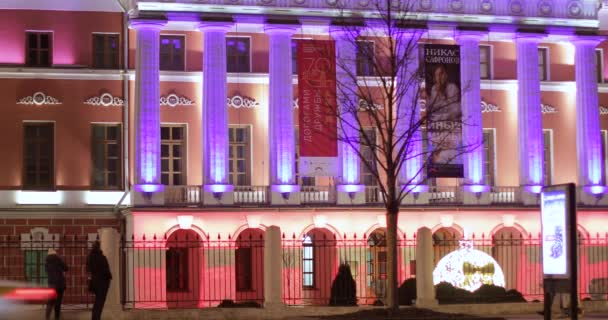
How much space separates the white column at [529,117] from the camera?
4581cm

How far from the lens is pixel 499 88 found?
1881 inches

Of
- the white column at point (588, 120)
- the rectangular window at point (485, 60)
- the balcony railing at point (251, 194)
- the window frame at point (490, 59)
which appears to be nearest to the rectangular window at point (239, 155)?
the balcony railing at point (251, 194)

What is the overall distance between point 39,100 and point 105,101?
7.66 feet

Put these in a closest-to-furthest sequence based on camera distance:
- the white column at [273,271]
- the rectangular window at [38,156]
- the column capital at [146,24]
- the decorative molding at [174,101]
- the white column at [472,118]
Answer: the white column at [273,271], the column capital at [146,24], the rectangular window at [38,156], the decorative molding at [174,101], the white column at [472,118]

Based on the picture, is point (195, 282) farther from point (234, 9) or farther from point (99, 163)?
point (234, 9)

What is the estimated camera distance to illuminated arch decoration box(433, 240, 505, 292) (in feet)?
112

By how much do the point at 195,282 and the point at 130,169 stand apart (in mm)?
4778

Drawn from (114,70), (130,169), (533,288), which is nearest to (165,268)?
(130,169)

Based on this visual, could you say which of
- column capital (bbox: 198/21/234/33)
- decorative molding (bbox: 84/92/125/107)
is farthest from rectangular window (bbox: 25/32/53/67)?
column capital (bbox: 198/21/234/33)

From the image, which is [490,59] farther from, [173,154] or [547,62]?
[173,154]

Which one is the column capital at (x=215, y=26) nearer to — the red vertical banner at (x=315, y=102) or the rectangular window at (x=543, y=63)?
the red vertical banner at (x=315, y=102)

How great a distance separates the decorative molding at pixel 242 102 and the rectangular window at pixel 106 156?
4278 millimetres

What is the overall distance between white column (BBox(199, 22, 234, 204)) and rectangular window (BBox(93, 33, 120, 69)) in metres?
3.51

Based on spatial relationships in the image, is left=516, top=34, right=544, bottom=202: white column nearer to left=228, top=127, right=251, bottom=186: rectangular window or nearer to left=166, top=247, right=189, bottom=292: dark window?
left=228, top=127, right=251, bottom=186: rectangular window
